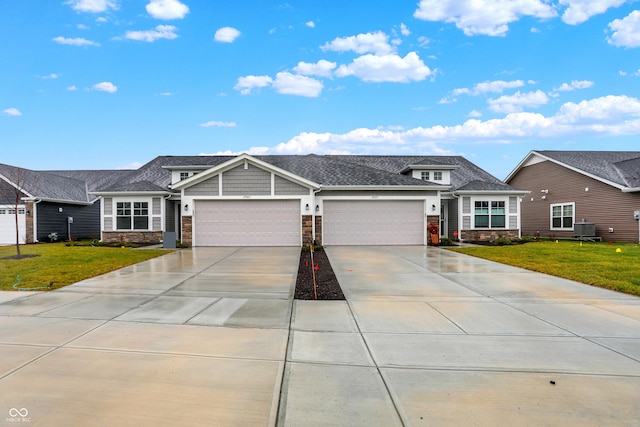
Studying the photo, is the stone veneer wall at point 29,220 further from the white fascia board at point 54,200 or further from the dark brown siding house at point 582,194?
the dark brown siding house at point 582,194

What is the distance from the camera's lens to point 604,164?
71.2 feet

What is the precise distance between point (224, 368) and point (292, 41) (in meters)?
17.7

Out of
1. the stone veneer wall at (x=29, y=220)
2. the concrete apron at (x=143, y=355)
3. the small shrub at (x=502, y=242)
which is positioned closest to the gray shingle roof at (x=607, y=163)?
the small shrub at (x=502, y=242)

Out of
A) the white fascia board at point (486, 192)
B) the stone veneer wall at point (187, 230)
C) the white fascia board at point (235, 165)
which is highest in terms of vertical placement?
the white fascia board at point (235, 165)

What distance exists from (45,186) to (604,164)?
34.6 metres

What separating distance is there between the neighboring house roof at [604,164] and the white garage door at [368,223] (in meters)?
11.4

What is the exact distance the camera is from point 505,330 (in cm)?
471

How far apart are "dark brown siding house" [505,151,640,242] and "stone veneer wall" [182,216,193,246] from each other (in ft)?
69.1

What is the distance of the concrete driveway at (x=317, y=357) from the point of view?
2691mm

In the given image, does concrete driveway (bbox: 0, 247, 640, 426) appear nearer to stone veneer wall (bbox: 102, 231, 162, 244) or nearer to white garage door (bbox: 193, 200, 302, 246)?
white garage door (bbox: 193, 200, 302, 246)

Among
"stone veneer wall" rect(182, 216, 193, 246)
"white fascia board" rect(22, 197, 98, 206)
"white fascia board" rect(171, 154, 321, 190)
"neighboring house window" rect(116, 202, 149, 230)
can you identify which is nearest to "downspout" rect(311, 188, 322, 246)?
"white fascia board" rect(171, 154, 321, 190)

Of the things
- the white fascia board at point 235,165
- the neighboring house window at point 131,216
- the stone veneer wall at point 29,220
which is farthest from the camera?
the stone veneer wall at point 29,220

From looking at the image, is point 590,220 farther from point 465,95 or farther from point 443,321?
point 443,321

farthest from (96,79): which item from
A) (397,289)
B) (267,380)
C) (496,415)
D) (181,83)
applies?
(496,415)
